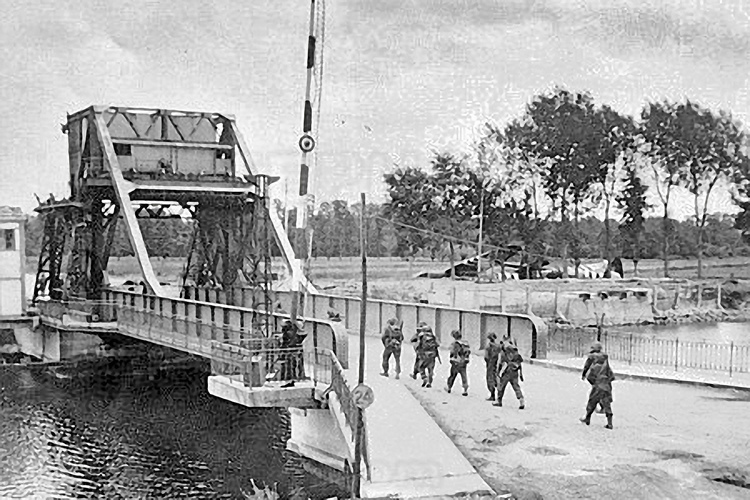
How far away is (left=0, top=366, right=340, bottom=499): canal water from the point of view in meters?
14.8

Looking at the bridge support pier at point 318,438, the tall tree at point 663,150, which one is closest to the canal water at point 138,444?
the bridge support pier at point 318,438

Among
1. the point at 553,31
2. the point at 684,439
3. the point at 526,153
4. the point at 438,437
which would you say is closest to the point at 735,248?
the point at 526,153

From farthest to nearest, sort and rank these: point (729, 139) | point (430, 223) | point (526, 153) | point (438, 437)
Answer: point (430, 223) < point (526, 153) < point (729, 139) < point (438, 437)

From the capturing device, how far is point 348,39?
46.9 feet

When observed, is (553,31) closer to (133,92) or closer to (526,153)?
(133,92)

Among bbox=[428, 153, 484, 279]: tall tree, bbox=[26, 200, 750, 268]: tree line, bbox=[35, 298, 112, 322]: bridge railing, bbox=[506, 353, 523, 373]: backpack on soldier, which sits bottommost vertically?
bbox=[35, 298, 112, 322]: bridge railing

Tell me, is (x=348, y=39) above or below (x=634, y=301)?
above

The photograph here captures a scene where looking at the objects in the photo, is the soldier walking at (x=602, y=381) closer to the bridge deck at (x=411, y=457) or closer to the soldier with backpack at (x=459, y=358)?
the bridge deck at (x=411, y=457)

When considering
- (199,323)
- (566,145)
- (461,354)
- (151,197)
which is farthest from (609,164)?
(151,197)

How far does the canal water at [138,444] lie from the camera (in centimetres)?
1479

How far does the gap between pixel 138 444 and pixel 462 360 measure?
21.1ft

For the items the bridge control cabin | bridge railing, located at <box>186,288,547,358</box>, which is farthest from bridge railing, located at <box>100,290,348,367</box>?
the bridge control cabin

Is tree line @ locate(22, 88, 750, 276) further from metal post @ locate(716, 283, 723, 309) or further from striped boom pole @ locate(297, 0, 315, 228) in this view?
metal post @ locate(716, 283, 723, 309)

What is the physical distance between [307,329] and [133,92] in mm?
4360
